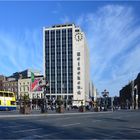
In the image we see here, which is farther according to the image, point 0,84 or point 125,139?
point 0,84

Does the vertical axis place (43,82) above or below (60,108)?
above

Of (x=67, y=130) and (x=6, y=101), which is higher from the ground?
(x=6, y=101)

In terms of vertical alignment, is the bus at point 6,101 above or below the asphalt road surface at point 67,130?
above

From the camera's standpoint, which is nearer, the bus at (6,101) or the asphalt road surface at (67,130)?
the asphalt road surface at (67,130)

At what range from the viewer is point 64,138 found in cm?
1822

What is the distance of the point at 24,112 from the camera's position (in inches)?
2356

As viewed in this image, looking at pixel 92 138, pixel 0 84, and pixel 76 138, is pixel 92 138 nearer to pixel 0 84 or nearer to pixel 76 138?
pixel 76 138

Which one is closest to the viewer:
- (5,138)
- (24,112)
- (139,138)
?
(5,138)

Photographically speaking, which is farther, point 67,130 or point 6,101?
point 6,101

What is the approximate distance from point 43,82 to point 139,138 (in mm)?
50786

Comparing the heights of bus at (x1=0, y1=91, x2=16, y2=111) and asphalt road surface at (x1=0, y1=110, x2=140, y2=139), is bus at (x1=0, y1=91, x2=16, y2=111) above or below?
above

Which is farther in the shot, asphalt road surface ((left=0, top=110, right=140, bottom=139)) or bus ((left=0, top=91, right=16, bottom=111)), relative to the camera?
bus ((left=0, top=91, right=16, bottom=111))

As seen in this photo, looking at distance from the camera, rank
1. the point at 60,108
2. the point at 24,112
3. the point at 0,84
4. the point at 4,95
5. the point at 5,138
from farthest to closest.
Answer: the point at 0,84
the point at 4,95
the point at 60,108
the point at 24,112
the point at 5,138

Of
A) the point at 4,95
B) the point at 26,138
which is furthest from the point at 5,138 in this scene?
the point at 4,95
